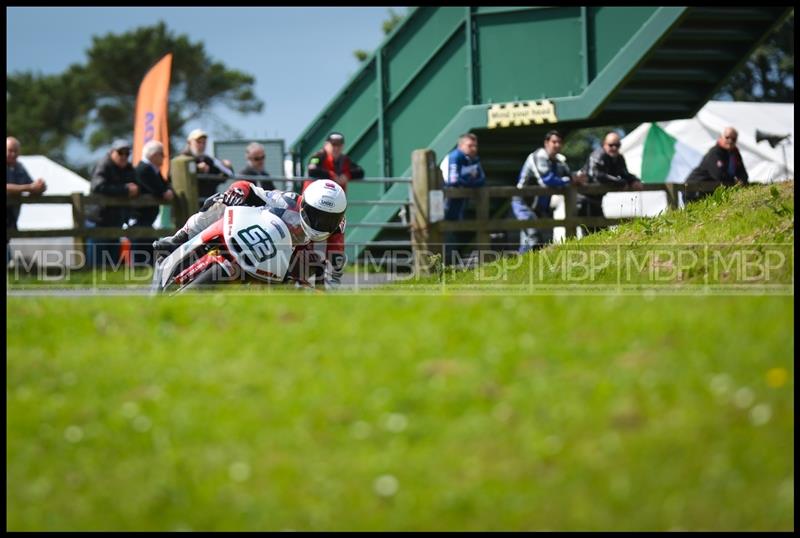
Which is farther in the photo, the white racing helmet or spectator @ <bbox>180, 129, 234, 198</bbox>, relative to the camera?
spectator @ <bbox>180, 129, 234, 198</bbox>

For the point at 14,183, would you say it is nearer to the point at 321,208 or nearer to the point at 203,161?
the point at 203,161

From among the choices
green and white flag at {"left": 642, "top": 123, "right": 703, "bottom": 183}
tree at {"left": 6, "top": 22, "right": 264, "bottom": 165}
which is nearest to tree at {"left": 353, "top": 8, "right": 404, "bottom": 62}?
tree at {"left": 6, "top": 22, "right": 264, "bottom": 165}

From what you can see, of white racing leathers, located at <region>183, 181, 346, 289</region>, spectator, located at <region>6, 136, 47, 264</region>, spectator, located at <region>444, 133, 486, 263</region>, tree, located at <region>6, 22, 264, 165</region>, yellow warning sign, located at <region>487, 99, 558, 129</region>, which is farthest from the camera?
tree, located at <region>6, 22, 264, 165</region>

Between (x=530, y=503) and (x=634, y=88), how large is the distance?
A: 14.0 metres

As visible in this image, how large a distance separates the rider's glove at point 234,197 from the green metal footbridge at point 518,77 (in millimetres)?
7122

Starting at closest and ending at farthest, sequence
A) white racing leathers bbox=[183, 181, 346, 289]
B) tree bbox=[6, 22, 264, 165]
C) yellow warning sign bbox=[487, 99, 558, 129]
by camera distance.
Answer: white racing leathers bbox=[183, 181, 346, 289] → yellow warning sign bbox=[487, 99, 558, 129] → tree bbox=[6, 22, 264, 165]

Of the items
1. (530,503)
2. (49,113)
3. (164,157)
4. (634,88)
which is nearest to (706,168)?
(634,88)

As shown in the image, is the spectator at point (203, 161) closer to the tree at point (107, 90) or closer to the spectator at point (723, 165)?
the spectator at point (723, 165)

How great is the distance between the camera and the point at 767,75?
66688 mm

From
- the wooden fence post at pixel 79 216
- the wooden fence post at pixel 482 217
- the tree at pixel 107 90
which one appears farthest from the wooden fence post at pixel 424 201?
the tree at pixel 107 90

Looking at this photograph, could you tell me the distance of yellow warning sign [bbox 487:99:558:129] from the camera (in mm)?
19031

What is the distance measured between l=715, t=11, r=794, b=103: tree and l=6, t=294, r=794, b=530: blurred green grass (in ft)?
200

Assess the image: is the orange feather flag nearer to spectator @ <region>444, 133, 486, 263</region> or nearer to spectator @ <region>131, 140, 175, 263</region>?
spectator @ <region>131, 140, 175, 263</region>

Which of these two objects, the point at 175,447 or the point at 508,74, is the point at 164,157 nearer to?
the point at 508,74
